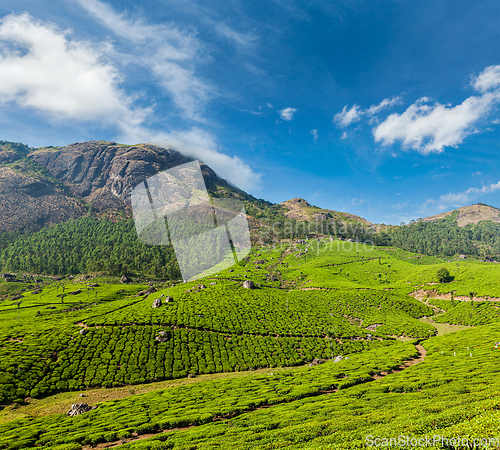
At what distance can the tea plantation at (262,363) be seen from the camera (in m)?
16.0

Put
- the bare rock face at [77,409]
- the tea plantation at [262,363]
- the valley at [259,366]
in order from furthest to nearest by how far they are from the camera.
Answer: the bare rock face at [77,409]
the tea plantation at [262,363]
the valley at [259,366]

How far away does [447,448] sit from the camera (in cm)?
809

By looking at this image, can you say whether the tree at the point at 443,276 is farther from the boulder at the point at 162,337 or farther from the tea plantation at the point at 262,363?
the boulder at the point at 162,337

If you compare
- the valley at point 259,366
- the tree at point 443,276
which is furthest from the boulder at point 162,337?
the tree at point 443,276

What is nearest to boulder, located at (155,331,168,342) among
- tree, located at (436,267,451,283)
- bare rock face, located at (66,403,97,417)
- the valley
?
the valley

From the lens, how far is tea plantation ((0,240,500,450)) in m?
16.0

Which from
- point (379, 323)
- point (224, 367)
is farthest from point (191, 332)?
point (379, 323)

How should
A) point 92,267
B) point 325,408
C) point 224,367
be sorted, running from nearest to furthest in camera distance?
point 325,408
point 224,367
point 92,267

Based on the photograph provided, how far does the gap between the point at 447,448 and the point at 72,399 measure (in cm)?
4923

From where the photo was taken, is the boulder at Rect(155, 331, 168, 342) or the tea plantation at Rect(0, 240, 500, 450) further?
the boulder at Rect(155, 331, 168, 342)

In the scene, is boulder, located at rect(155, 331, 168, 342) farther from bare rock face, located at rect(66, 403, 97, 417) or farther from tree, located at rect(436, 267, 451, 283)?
tree, located at rect(436, 267, 451, 283)

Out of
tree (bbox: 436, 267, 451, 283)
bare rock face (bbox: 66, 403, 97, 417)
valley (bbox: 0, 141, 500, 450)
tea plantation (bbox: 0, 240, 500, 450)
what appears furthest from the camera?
tree (bbox: 436, 267, 451, 283)

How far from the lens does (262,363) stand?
50.6m

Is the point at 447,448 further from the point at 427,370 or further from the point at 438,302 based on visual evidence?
the point at 438,302
